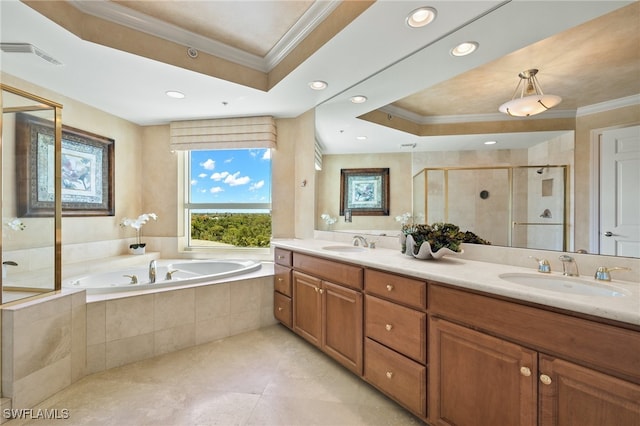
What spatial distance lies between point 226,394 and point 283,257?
1117 mm

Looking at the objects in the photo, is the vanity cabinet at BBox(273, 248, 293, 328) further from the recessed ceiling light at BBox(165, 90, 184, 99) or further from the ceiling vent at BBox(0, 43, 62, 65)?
the ceiling vent at BBox(0, 43, 62, 65)

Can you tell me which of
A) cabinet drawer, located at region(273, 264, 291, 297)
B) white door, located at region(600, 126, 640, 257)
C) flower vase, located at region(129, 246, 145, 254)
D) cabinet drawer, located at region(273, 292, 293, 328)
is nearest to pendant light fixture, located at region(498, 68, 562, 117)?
white door, located at region(600, 126, 640, 257)

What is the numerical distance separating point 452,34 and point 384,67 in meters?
0.50

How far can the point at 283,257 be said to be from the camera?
2502 millimetres

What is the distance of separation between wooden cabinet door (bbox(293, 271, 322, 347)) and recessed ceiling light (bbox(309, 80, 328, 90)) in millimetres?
1595

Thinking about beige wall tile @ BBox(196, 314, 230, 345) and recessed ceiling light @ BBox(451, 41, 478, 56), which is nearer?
recessed ceiling light @ BBox(451, 41, 478, 56)

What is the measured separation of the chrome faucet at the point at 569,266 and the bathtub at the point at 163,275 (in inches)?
93.1

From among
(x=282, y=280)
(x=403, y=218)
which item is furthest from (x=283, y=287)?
(x=403, y=218)

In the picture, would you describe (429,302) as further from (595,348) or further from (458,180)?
(458,180)

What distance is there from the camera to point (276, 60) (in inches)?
91.1

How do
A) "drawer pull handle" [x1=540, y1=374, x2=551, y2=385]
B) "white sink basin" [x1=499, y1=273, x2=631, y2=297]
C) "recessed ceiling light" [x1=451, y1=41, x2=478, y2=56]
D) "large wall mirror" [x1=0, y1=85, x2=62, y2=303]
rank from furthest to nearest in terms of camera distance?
"large wall mirror" [x1=0, y1=85, x2=62, y2=303]
"recessed ceiling light" [x1=451, y1=41, x2=478, y2=56]
"white sink basin" [x1=499, y1=273, x2=631, y2=297]
"drawer pull handle" [x1=540, y1=374, x2=551, y2=385]

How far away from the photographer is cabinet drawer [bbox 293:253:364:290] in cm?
170

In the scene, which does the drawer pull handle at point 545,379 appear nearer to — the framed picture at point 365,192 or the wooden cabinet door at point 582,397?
the wooden cabinet door at point 582,397

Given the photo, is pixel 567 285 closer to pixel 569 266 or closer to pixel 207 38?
pixel 569 266
